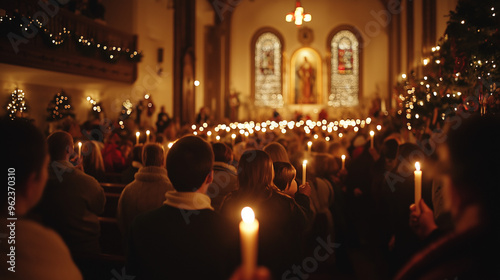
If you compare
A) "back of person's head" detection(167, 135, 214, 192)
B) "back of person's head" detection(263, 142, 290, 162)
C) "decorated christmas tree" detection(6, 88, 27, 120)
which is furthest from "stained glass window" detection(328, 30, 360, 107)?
"back of person's head" detection(167, 135, 214, 192)

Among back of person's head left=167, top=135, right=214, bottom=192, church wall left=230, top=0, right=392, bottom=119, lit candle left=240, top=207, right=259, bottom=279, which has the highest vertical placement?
church wall left=230, top=0, right=392, bottom=119

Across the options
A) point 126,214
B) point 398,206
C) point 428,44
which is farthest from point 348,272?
point 428,44

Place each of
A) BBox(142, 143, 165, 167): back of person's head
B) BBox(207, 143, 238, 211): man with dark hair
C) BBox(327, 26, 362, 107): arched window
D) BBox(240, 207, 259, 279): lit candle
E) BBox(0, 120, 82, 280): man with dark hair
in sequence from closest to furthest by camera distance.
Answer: BBox(240, 207, 259, 279): lit candle → BBox(0, 120, 82, 280): man with dark hair → BBox(142, 143, 165, 167): back of person's head → BBox(207, 143, 238, 211): man with dark hair → BBox(327, 26, 362, 107): arched window

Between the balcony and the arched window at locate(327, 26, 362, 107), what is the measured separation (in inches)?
490

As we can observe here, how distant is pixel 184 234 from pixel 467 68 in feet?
17.4

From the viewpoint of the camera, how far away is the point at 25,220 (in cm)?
150

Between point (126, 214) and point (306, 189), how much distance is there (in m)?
1.30


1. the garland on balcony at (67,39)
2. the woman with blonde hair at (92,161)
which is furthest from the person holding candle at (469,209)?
the garland on balcony at (67,39)

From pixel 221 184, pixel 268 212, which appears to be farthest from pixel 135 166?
pixel 268 212

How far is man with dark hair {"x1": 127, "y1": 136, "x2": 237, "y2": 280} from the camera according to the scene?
1.92 m

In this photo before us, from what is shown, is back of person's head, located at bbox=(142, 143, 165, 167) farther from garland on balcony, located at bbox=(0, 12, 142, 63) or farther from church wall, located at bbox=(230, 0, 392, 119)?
church wall, located at bbox=(230, 0, 392, 119)

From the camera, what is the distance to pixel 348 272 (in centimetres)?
513

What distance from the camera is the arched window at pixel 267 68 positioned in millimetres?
23891

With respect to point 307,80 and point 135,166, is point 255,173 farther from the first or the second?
point 307,80
